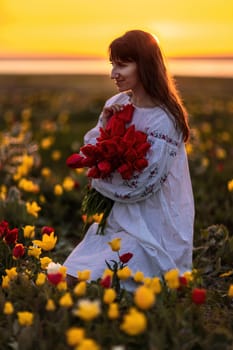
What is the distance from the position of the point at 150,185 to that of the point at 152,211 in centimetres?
17

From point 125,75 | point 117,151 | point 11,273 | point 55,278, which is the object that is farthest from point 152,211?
point 55,278

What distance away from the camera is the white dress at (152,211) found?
161 inches

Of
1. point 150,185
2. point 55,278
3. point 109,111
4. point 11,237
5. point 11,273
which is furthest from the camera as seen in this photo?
point 109,111

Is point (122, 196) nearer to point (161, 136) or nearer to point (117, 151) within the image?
point (117, 151)

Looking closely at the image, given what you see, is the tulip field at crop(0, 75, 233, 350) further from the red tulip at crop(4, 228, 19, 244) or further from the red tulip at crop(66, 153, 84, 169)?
the red tulip at crop(66, 153, 84, 169)

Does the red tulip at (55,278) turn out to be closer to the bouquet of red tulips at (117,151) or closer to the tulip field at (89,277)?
the tulip field at (89,277)

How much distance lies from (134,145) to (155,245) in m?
0.54

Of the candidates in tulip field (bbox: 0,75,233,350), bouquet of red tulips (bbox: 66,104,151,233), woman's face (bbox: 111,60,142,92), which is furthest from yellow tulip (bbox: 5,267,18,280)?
woman's face (bbox: 111,60,142,92)

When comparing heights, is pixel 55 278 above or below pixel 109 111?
below

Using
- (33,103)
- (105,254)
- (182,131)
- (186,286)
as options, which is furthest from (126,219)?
(33,103)

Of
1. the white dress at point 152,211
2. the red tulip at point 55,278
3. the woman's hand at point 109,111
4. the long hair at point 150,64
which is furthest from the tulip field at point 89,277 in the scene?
the long hair at point 150,64

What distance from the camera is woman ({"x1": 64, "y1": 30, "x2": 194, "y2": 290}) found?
13.4 feet

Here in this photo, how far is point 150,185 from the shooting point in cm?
410

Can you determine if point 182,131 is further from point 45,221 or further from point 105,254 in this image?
point 45,221
